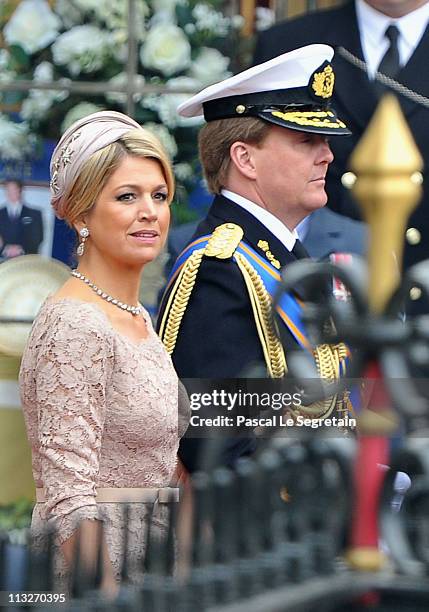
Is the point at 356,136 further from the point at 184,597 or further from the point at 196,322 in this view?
the point at 184,597

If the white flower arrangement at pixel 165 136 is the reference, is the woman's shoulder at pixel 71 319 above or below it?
below

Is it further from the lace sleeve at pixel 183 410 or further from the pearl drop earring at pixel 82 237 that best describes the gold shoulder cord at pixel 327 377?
the pearl drop earring at pixel 82 237

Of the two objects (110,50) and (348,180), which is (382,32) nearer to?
(348,180)

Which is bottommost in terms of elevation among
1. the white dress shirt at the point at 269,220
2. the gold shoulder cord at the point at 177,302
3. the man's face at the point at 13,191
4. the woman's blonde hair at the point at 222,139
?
the gold shoulder cord at the point at 177,302

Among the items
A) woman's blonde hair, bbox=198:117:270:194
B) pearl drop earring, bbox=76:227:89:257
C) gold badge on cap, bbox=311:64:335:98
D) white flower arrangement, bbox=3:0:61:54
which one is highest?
white flower arrangement, bbox=3:0:61:54

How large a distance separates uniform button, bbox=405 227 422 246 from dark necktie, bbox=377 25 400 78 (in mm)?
448

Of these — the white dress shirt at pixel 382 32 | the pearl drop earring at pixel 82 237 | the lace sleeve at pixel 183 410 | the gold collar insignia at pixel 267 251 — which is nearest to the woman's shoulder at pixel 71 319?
the pearl drop earring at pixel 82 237

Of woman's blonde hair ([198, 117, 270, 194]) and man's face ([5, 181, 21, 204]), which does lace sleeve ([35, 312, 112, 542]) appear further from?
man's face ([5, 181, 21, 204])

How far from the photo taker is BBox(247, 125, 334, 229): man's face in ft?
10.2

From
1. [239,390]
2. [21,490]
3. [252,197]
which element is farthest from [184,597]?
[21,490]

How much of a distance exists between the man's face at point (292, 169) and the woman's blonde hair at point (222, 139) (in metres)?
0.03

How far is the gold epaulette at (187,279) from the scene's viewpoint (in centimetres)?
310

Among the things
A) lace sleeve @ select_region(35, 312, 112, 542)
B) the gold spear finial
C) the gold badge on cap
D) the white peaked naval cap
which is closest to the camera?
the gold spear finial

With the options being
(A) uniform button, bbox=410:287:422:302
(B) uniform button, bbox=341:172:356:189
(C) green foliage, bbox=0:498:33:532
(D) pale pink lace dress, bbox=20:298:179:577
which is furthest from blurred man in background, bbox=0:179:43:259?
(A) uniform button, bbox=410:287:422:302
